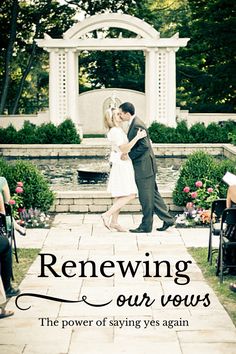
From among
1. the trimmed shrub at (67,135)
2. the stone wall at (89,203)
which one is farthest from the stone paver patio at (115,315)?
the trimmed shrub at (67,135)

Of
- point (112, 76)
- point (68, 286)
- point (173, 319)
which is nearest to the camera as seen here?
point (173, 319)

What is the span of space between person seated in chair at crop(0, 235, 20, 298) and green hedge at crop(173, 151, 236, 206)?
484 centimetres

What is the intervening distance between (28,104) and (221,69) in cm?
1074

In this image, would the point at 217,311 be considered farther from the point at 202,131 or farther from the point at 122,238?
the point at 202,131

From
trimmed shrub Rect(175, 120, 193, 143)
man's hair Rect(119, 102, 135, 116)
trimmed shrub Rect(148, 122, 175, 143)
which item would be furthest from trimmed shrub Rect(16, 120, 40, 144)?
man's hair Rect(119, 102, 135, 116)

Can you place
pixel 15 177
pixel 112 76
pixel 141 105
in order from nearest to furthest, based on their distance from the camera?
pixel 15 177
pixel 141 105
pixel 112 76

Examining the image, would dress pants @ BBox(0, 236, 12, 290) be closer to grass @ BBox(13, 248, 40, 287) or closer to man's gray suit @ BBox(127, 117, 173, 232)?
grass @ BBox(13, 248, 40, 287)

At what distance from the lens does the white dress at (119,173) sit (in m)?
9.88

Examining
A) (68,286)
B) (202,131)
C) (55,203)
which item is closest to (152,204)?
(55,203)

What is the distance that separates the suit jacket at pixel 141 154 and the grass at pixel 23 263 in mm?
1822

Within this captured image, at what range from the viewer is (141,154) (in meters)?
9.79

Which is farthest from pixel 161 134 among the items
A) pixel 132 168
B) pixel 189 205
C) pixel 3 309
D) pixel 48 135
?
pixel 3 309

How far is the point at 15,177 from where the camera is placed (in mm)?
11102

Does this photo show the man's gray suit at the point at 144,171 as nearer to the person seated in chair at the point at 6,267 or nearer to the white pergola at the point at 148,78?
the person seated in chair at the point at 6,267
